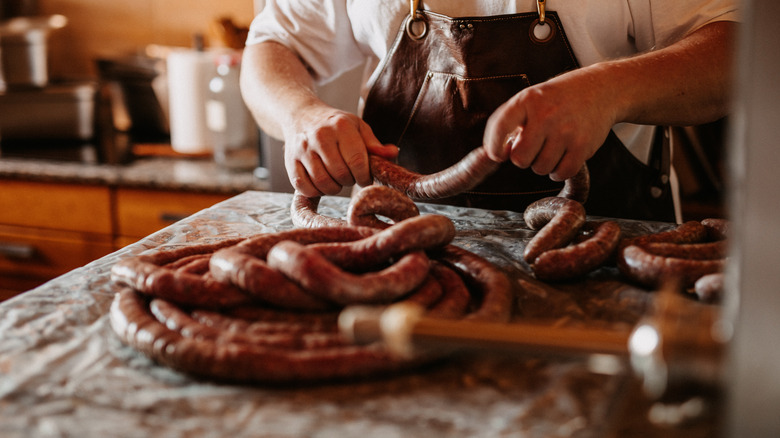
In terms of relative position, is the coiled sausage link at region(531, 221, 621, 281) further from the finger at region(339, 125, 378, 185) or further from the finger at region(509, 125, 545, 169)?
the finger at region(339, 125, 378, 185)

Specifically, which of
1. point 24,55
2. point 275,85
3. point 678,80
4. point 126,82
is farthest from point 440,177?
point 24,55

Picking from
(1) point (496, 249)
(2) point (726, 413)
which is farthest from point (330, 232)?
(2) point (726, 413)

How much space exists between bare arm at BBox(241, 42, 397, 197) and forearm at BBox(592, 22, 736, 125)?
19.2 inches

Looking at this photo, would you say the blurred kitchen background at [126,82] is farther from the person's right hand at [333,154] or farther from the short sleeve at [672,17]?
the short sleeve at [672,17]

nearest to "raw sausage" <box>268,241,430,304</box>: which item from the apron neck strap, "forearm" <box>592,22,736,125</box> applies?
"forearm" <box>592,22,736,125</box>

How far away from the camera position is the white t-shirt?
1.74 m

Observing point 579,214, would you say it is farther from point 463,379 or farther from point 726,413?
point 726,413

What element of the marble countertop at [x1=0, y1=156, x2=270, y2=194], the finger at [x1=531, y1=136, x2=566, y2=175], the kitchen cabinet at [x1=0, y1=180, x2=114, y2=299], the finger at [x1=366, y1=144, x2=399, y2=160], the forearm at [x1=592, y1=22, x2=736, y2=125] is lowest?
the kitchen cabinet at [x1=0, y1=180, x2=114, y2=299]

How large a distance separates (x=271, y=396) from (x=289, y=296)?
17cm

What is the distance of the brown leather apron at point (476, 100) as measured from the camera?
175cm

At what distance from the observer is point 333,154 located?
5.03 ft

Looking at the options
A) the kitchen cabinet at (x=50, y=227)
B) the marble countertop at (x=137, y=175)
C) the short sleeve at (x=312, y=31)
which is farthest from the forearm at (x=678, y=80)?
the kitchen cabinet at (x=50, y=227)

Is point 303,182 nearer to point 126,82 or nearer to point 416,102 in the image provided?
point 416,102

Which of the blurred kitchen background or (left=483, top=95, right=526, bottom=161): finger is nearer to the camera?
(left=483, top=95, right=526, bottom=161): finger
